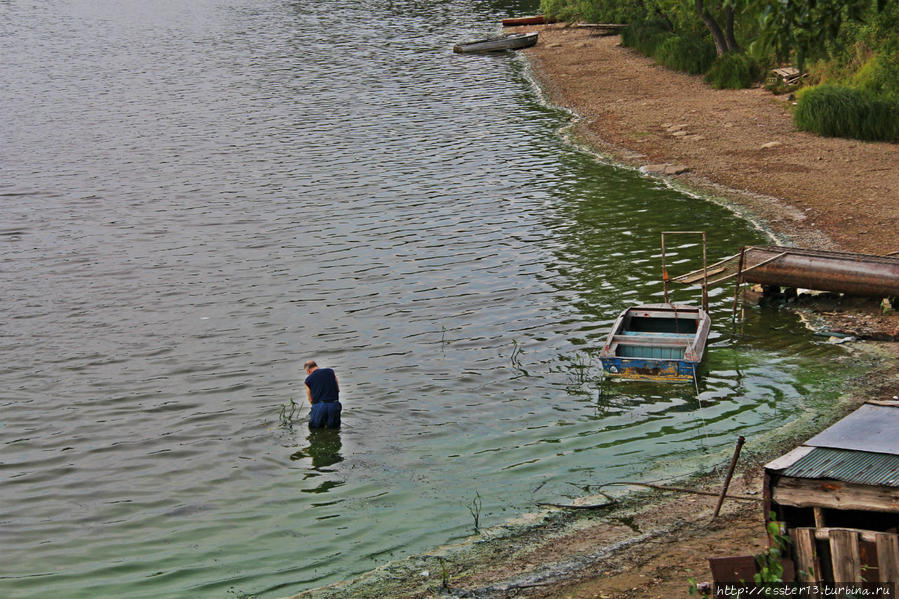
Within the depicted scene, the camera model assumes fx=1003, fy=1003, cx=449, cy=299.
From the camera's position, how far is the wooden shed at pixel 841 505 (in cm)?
1065

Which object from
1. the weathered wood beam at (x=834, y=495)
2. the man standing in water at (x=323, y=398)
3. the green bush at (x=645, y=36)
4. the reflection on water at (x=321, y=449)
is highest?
the green bush at (x=645, y=36)

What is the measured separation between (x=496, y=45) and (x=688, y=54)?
55.4 ft

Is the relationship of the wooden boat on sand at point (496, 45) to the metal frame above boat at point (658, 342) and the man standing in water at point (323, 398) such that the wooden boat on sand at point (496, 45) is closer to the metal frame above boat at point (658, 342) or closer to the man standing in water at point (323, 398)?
the metal frame above boat at point (658, 342)

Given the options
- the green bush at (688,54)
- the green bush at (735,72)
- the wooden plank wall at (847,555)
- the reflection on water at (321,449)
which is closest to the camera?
the wooden plank wall at (847,555)

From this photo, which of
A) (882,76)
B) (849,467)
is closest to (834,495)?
(849,467)

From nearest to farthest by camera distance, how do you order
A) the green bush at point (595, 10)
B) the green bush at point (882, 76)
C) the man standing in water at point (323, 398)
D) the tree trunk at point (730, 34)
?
the man standing in water at point (323, 398) < the green bush at point (882, 76) < the tree trunk at point (730, 34) < the green bush at point (595, 10)

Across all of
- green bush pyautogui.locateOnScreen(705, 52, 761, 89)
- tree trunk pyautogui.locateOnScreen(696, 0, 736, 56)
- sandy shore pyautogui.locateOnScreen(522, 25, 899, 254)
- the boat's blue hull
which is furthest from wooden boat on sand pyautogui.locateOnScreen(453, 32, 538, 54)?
the boat's blue hull

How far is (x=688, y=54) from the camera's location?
172 feet

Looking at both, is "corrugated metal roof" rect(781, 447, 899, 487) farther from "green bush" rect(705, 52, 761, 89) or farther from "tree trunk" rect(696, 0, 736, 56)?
"tree trunk" rect(696, 0, 736, 56)

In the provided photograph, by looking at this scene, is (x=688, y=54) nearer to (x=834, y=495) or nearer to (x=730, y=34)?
(x=730, y=34)

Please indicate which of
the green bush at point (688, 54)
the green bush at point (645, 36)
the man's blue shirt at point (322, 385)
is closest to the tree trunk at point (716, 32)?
the green bush at point (688, 54)

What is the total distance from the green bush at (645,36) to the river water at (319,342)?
14.7 m

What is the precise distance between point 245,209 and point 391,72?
90.0 ft

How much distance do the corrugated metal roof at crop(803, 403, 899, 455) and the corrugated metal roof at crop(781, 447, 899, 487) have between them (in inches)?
6.4
